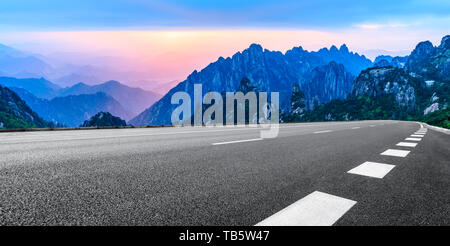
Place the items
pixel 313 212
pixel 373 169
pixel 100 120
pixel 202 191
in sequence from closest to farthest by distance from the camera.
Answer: pixel 313 212 → pixel 202 191 → pixel 373 169 → pixel 100 120

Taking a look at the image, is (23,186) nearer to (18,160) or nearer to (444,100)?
(18,160)

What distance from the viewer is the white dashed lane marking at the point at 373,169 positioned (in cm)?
319

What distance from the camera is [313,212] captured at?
1.87 meters

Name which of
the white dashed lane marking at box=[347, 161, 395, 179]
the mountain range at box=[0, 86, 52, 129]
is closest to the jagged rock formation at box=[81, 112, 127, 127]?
the mountain range at box=[0, 86, 52, 129]

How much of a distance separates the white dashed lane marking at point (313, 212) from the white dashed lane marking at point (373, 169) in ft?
4.24

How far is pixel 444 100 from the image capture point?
188 meters

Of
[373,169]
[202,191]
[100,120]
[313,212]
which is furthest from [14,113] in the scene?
[313,212]

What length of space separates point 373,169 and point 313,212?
218cm

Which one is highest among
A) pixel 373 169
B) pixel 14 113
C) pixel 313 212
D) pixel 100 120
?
pixel 313 212

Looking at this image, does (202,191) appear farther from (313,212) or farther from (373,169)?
(373,169)

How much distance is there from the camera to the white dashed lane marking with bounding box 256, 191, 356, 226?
168 cm

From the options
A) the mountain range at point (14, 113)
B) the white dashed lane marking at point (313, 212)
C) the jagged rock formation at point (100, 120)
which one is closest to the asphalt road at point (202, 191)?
the white dashed lane marking at point (313, 212)
